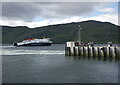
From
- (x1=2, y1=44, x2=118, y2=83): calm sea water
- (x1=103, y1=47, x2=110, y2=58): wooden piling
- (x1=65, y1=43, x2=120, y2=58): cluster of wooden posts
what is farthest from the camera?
(x1=103, y1=47, x2=110, y2=58): wooden piling

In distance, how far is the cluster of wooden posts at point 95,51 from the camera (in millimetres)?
46625

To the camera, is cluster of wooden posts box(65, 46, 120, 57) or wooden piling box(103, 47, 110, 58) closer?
cluster of wooden posts box(65, 46, 120, 57)

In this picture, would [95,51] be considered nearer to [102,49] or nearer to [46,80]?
[102,49]

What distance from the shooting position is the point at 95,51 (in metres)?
49.3

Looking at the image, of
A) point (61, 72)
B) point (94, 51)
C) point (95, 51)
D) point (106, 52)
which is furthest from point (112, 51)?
point (61, 72)

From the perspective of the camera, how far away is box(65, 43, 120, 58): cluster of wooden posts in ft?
153

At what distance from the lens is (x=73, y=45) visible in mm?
55594

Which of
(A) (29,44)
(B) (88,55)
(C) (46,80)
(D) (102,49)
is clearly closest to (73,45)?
(B) (88,55)

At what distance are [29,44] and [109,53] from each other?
14035cm

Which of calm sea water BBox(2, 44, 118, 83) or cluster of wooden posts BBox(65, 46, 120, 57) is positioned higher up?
cluster of wooden posts BBox(65, 46, 120, 57)

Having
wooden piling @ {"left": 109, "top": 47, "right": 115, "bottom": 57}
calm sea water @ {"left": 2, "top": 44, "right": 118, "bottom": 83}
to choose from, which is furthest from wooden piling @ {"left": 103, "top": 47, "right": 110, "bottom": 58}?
calm sea water @ {"left": 2, "top": 44, "right": 118, "bottom": 83}

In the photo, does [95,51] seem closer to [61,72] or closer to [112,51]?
[112,51]

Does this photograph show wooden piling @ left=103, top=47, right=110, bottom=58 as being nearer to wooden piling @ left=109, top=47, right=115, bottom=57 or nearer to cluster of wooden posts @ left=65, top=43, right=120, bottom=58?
cluster of wooden posts @ left=65, top=43, right=120, bottom=58

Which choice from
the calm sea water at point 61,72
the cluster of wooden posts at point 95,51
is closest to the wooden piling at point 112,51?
the cluster of wooden posts at point 95,51
